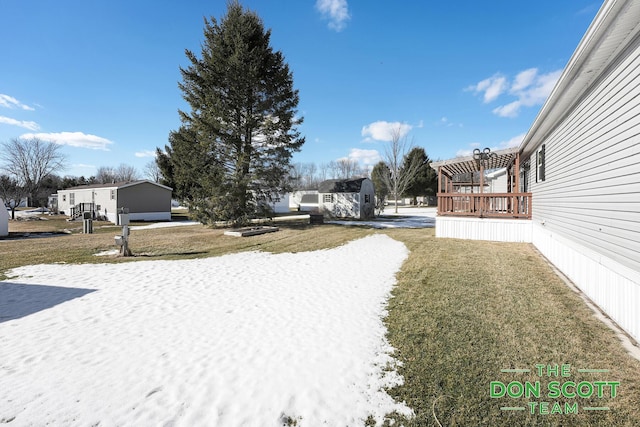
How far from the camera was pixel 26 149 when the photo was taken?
3878 cm

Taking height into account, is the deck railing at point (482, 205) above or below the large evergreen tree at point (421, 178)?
below

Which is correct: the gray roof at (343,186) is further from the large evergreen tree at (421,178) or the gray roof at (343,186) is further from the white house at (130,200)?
the large evergreen tree at (421,178)

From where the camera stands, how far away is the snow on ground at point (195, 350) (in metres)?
2.59

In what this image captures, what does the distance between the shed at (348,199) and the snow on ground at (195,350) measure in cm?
1828

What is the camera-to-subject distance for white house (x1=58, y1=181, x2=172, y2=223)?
76.0ft

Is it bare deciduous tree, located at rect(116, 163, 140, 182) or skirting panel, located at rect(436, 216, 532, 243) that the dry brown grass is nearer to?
skirting panel, located at rect(436, 216, 532, 243)

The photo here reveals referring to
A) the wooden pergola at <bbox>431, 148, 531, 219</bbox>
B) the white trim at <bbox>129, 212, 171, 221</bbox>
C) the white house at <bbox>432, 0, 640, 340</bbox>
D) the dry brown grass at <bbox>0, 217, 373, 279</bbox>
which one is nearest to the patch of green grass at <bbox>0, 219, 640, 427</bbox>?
the white house at <bbox>432, 0, 640, 340</bbox>

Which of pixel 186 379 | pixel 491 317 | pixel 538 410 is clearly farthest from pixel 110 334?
pixel 491 317

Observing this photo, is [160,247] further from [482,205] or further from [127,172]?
[127,172]

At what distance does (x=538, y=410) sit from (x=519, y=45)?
17.2 m

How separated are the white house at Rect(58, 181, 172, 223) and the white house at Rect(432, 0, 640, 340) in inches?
1063

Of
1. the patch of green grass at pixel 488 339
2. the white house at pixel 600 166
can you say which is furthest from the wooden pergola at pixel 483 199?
the patch of green grass at pixel 488 339

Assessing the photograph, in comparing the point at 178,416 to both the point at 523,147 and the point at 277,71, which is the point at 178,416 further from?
the point at 277,71

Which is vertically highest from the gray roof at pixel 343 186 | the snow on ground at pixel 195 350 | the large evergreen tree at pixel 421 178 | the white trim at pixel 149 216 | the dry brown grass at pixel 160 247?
the large evergreen tree at pixel 421 178
